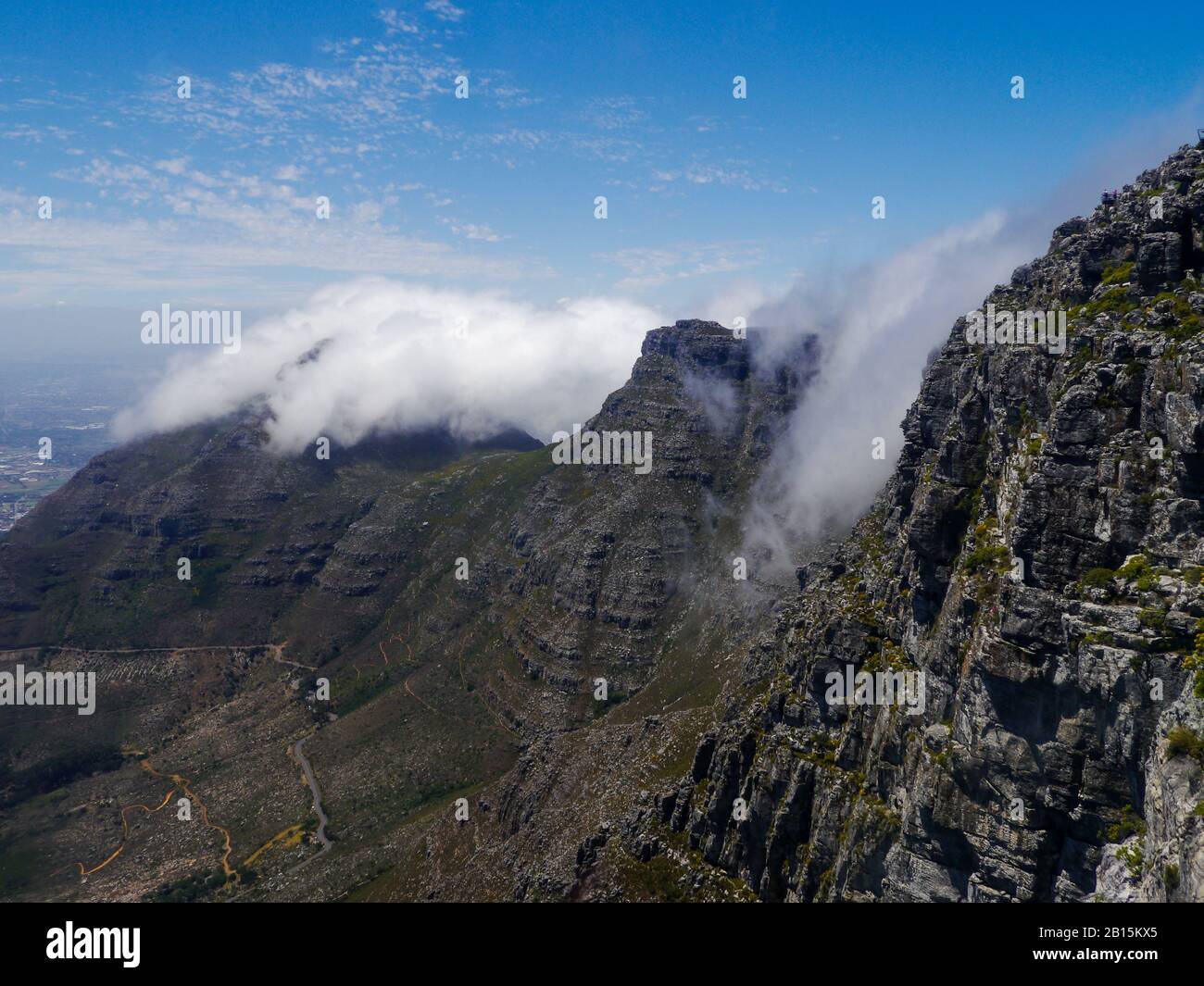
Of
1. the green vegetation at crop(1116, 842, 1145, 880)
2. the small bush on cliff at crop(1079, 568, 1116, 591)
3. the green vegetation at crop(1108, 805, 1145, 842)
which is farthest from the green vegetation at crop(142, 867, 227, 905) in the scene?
the small bush on cliff at crop(1079, 568, 1116, 591)

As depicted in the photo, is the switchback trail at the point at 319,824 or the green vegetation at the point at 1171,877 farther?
the switchback trail at the point at 319,824

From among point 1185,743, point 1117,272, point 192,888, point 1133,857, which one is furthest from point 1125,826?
point 192,888

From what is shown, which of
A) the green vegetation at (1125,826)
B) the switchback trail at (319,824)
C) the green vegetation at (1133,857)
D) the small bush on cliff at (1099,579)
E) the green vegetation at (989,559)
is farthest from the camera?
the switchback trail at (319,824)

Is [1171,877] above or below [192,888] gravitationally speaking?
above

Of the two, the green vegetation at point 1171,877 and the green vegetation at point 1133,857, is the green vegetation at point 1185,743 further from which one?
the green vegetation at point 1133,857

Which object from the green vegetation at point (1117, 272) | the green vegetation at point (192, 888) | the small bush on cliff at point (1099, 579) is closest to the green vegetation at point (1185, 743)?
the small bush on cliff at point (1099, 579)

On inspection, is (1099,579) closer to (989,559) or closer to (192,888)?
(989,559)

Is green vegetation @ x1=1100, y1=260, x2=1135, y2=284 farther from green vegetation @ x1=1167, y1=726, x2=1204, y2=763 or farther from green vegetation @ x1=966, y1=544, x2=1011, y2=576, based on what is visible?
green vegetation @ x1=1167, y1=726, x2=1204, y2=763

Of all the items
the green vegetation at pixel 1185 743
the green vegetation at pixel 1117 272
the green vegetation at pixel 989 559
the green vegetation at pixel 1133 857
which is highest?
the green vegetation at pixel 1117 272
